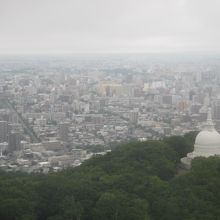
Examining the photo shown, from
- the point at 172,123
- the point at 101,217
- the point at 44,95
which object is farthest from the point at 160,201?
the point at 44,95

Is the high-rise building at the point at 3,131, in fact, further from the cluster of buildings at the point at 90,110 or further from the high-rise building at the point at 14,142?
the high-rise building at the point at 14,142

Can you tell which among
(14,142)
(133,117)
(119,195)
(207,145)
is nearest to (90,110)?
(133,117)

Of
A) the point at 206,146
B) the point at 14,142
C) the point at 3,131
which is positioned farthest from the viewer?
the point at 3,131

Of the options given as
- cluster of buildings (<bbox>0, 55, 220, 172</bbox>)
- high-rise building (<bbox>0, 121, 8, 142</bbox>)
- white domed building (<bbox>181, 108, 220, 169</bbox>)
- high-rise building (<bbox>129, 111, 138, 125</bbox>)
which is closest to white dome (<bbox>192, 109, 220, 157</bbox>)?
white domed building (<bbox>181, 108, 220, 169</bbox>)

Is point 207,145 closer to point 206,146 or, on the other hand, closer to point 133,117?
point 206,146

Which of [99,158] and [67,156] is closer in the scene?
[99,158]

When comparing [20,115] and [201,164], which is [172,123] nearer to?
[20,115]
